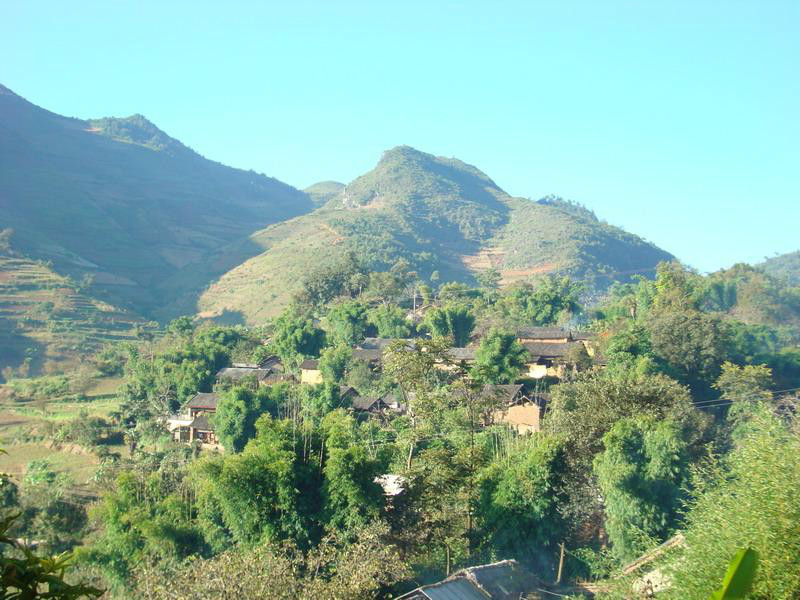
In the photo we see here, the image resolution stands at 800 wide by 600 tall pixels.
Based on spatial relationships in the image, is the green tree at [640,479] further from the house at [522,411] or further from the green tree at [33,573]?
the green tree at [33,573]

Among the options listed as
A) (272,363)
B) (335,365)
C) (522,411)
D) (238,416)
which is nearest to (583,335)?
(522,411)

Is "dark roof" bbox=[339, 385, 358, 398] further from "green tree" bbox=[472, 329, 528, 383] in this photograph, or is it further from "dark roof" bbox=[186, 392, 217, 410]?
"dark roof" bbox=[186, 392, 217, 410]

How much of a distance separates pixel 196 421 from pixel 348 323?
13173 mm

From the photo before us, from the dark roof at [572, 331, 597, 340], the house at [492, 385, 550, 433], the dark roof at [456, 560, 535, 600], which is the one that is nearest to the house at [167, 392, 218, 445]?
the house at [492, 385, 550, 433]

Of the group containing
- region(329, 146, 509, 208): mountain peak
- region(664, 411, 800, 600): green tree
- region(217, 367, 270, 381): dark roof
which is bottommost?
region(217, 367, 270, 381): dark roof

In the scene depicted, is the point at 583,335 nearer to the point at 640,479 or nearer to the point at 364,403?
the point at 364,403

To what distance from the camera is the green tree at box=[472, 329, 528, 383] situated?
32.8 metres

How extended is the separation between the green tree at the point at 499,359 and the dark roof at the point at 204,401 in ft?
37.9

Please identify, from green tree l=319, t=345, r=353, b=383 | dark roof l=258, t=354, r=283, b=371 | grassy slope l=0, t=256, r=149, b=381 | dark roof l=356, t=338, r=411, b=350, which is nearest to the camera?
green tree l=319, t=345, r=353, b=383

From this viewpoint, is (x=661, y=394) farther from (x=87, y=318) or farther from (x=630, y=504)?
(x=87, y=318)

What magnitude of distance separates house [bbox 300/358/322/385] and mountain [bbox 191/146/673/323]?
28493 mm

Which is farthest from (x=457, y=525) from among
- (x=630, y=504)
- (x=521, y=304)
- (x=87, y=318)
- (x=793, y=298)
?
(x=793, y=298)

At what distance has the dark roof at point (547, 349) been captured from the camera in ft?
119

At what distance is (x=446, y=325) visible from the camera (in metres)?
40.0
